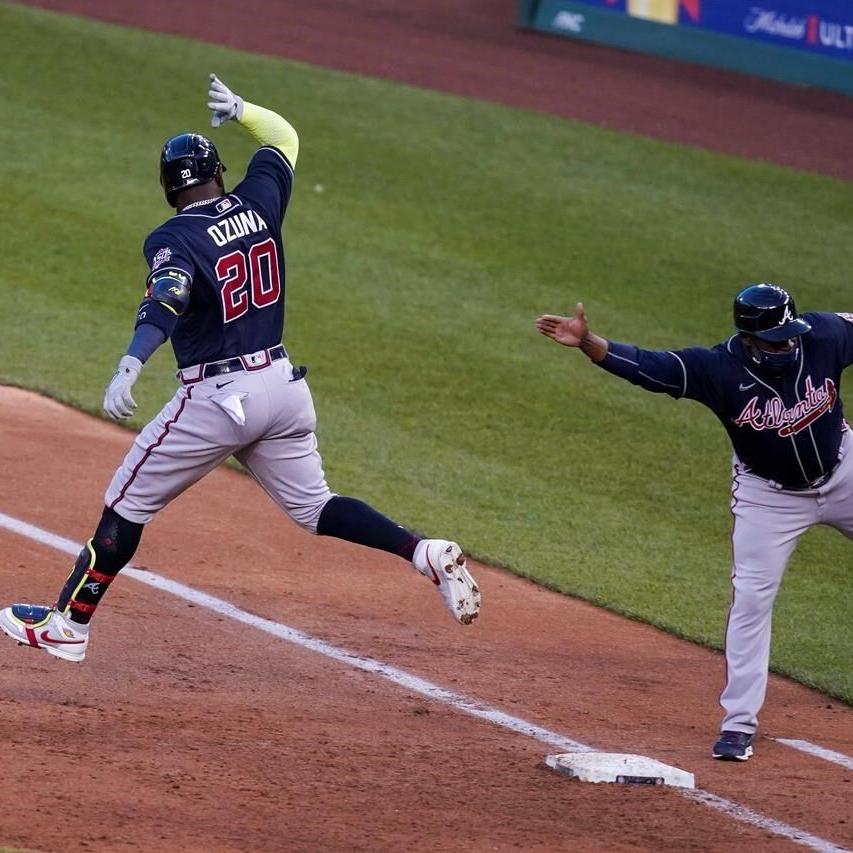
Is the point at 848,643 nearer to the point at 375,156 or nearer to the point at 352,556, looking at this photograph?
the point at 352,556

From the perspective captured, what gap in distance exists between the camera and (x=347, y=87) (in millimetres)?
17375

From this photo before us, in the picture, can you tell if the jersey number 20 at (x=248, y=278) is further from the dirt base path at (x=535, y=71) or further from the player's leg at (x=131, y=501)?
the dirt base path at (x=535, y=71)

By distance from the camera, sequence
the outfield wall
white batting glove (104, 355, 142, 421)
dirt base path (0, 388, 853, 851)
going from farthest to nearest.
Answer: the outfield wall → white batting glove (104, 355, 142, 421) → dirt base path (0, 388, 853, 851)

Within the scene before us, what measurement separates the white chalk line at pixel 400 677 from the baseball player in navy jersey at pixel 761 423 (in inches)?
20.4

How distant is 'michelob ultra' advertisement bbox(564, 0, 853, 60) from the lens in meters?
18.3

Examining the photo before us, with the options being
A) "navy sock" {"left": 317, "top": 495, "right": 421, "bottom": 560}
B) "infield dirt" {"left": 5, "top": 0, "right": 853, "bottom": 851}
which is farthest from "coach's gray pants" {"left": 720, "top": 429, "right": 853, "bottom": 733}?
"navy sock" {"left": 317, "top": 495, "right": 421, "bottom": 560}

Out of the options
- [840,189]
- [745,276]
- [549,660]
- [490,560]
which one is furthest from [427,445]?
[840,189]

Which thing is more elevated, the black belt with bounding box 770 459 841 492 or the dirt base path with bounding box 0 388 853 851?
the black belt with bounding box 770 459 841 492

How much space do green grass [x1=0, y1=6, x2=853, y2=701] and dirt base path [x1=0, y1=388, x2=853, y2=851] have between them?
0.66 metres

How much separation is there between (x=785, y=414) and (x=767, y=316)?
36 cm

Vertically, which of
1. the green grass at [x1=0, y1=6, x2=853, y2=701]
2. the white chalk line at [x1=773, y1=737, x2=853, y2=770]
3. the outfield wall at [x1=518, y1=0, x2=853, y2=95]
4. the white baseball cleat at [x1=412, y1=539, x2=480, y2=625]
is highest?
the outfield wall at [x1=518, y1=0, x2=853, y2=95]

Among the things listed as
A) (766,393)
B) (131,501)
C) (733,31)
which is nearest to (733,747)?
(766,393)

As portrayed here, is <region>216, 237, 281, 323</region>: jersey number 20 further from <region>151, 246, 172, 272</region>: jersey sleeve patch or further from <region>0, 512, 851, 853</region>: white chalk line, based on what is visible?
<region>0, 512, 851, 853</region>: white chalk line

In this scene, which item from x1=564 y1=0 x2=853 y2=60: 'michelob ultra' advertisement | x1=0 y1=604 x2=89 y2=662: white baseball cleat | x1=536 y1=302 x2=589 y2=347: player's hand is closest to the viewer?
x1=536 y1=302 x2=589 y2=347: player's hand
